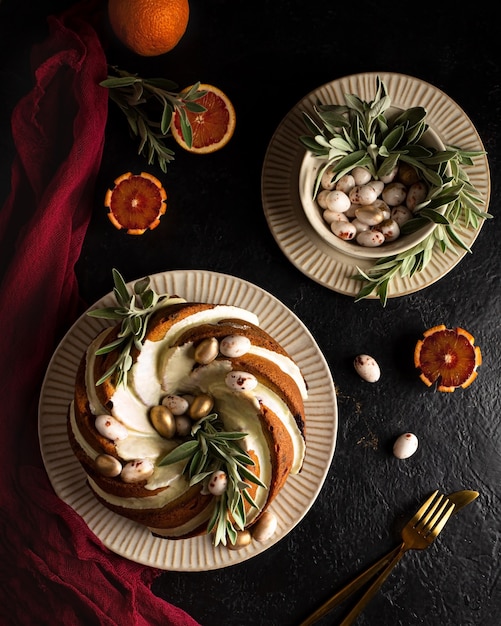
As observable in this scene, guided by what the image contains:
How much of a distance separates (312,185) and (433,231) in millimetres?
300

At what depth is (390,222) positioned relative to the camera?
5.29ft

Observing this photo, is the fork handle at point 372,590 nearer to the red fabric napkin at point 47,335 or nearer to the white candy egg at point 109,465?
the red fabric napkin at point 47,335

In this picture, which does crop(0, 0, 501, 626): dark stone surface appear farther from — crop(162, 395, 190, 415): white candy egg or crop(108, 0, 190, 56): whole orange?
crop(162, 395, 190, 415): white candy egg

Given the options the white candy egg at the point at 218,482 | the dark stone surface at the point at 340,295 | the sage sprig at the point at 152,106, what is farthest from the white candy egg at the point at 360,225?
the white candy egg at the point at 218,482

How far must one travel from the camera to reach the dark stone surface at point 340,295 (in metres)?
1.77

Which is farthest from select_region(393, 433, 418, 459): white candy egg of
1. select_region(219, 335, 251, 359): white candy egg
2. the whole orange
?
the whole orange

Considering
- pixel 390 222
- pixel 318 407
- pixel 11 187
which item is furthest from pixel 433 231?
pixel 11 187

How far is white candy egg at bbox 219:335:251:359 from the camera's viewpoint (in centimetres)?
140

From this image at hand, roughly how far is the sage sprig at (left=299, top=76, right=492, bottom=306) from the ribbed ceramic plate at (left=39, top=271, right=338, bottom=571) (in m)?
0.23

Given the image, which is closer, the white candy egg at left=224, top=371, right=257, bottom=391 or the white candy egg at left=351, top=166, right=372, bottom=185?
the white candy egg at left=224, top=371, right=257, bottom=391

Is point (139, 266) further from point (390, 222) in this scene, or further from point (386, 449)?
point (386, 449)

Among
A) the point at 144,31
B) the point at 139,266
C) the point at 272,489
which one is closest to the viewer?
the point at 272,489

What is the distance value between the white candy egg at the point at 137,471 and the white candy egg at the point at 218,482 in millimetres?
→ 131

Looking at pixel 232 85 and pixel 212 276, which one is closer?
pixel 212 276
